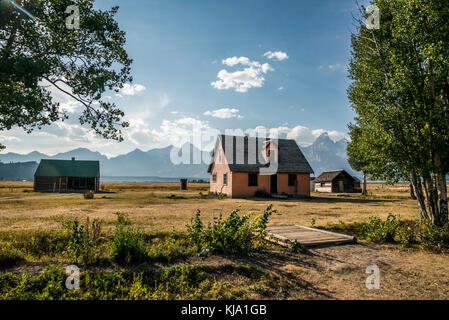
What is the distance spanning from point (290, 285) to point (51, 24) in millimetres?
9385

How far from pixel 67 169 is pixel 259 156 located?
3266cm

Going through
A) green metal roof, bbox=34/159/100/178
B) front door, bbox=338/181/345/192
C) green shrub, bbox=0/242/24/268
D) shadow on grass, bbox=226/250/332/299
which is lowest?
front door, bbox=338/181/345/192

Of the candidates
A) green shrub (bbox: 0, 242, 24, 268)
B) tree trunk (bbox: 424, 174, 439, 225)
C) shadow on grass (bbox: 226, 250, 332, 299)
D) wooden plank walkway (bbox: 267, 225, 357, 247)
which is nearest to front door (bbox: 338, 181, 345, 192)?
tree trunk (bbox: 424, 174, 439, 225)

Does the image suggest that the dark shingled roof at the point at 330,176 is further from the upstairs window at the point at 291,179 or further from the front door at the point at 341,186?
the upstairs window at the point at 291,179

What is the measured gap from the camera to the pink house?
2794 cm

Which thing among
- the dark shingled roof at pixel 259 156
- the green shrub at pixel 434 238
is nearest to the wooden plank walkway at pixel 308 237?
the green shrub at pixel 434 238

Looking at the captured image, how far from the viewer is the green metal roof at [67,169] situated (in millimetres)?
41250

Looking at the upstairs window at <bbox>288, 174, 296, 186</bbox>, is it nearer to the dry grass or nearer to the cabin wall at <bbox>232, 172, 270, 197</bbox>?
the cabin wall at <bbox>232, 172, 270, 197</bbox>

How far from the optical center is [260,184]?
28.6 metres

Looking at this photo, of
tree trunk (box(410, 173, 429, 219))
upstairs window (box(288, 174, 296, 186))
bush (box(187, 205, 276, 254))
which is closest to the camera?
bush (box(187, 205, 276, 254))

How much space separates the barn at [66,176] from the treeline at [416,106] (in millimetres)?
42537

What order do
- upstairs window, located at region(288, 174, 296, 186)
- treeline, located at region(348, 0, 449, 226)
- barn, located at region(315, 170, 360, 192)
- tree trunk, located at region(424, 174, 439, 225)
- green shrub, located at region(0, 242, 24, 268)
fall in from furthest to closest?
barn, located at region(315, 170, 360, 192), upstairs window, located at region(288, 174, 296, 186), tree trunk, located at region(424, 174, 439, 225), treeline, located at region(348, 0, 449, 226), green shrub, located at region(0, 242, 24, 268)

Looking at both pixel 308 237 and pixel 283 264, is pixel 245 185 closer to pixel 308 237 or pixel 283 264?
pixel 308 237
